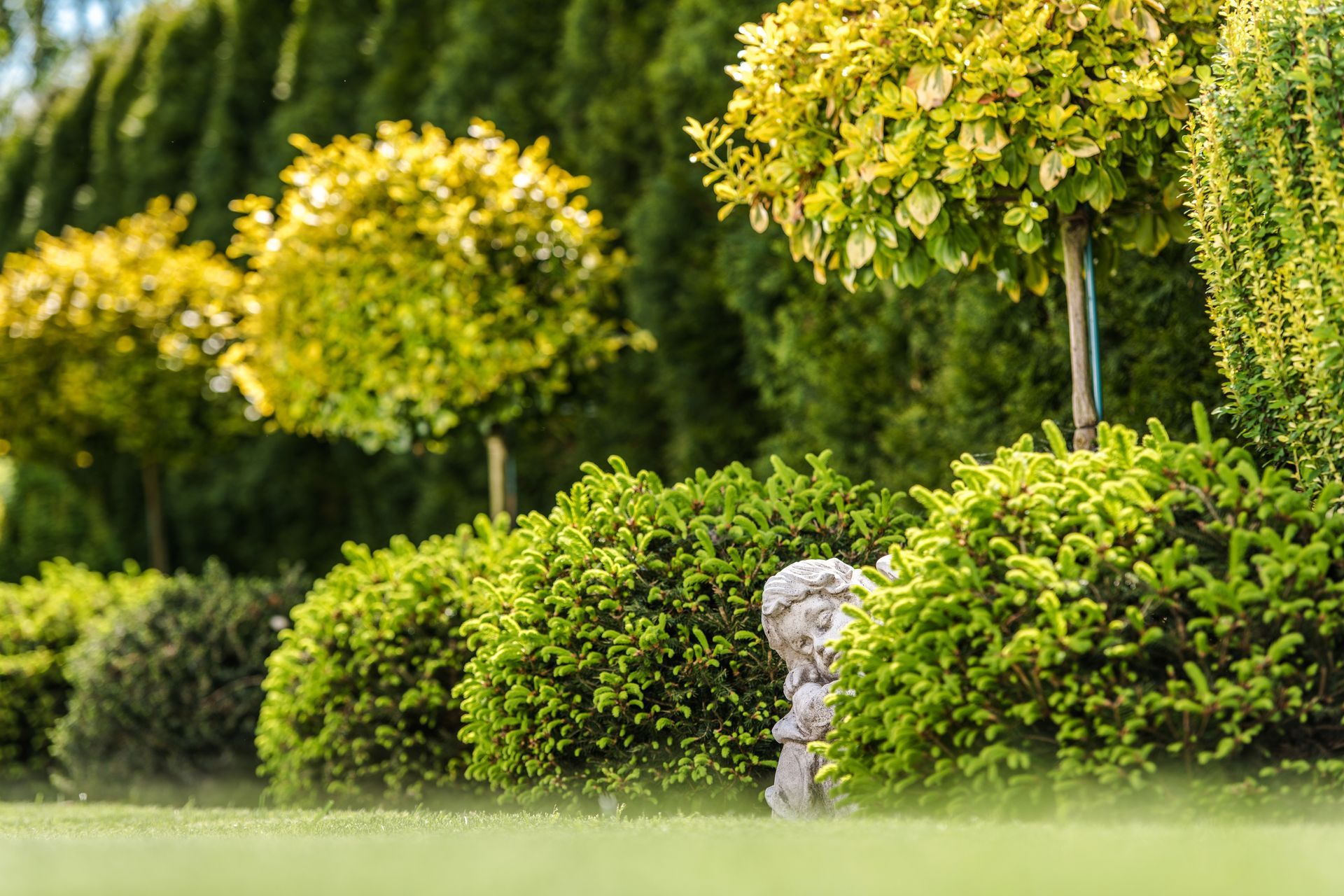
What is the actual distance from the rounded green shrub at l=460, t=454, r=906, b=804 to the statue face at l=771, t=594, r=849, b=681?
356 millimetres

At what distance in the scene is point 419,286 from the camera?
279 inches

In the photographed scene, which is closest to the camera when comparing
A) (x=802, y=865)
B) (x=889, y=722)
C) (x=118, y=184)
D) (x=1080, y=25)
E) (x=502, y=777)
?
(x=802, y=865)

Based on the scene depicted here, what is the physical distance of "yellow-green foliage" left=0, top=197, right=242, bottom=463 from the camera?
406 inches

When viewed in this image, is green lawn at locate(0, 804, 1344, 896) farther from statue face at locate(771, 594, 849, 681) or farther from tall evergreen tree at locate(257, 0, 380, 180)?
tall evergreen tree at locate(257, 0, 380, 180)

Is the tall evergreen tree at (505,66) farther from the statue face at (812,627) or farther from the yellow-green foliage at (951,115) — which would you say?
the statue face at (812,627)

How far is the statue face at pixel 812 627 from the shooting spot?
12.5 feet

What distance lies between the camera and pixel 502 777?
4.59m

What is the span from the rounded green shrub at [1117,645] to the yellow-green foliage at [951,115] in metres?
1.29

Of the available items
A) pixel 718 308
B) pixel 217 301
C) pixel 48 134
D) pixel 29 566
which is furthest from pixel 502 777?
pixel 48 134

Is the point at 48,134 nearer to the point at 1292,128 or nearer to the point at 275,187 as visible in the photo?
the point at 275,187

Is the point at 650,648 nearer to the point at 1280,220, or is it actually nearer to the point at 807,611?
the point at 807,611

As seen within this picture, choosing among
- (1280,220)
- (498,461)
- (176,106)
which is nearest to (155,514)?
(176,106)

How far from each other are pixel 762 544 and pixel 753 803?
82cm

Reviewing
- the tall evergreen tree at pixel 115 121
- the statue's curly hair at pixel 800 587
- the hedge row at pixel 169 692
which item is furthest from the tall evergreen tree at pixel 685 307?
the tall evergreen tree at pixel 115 121
